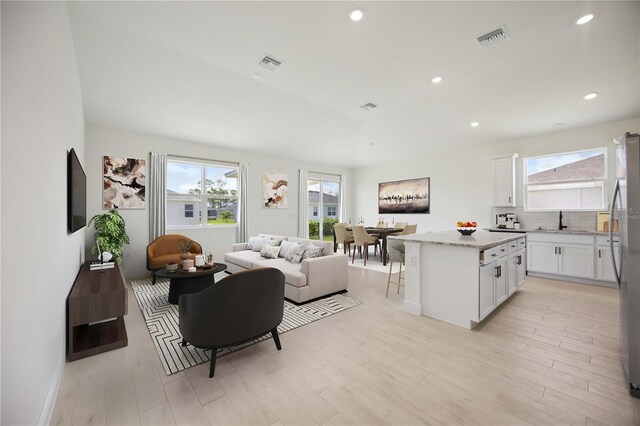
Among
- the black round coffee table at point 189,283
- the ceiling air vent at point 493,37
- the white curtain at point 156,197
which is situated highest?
the ceiling air vent at point 493,37

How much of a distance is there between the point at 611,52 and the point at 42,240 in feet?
19.0

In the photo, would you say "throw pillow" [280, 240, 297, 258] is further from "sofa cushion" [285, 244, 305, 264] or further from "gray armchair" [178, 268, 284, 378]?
"gray armchair" [178, 268, 284, 378]

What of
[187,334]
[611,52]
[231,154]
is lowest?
[187,334]

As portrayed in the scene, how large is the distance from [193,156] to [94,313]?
13.4 feet

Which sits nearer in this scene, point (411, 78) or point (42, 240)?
point (42, 240)

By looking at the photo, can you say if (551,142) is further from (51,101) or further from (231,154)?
(51,101)

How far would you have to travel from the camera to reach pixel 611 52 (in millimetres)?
3115

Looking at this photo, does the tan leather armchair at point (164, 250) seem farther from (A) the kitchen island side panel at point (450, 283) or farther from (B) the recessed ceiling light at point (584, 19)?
(B) the recessed ceiling light at point (584, 19)

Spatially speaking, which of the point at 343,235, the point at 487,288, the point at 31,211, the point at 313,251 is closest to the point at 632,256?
the point at 487,288

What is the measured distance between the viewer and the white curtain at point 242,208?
21.0ft

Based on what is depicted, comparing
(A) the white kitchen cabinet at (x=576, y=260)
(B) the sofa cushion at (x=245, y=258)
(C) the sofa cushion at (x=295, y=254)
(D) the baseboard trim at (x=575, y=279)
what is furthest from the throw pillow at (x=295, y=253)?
(A) the white kitchen cabinet at (x=576, y=260)

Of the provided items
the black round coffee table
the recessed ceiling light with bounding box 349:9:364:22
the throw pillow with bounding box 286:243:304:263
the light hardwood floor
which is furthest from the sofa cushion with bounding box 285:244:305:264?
the recessed ceiling light with bounding box 349:9:364:22

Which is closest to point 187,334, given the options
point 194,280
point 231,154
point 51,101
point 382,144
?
point 194,280

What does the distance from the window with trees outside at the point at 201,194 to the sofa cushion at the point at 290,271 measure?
249 centimetres
